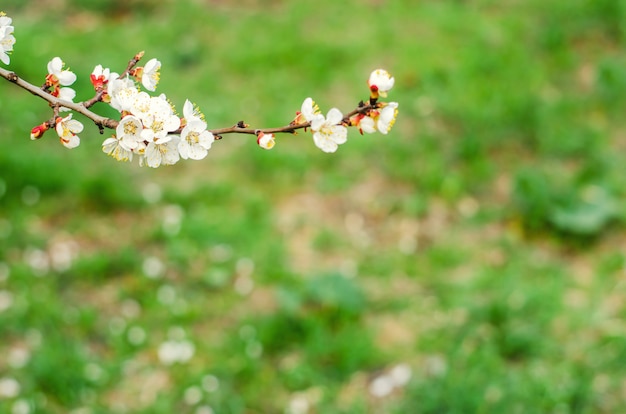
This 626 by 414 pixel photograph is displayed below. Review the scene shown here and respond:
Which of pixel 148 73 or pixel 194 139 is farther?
pixel 148 73

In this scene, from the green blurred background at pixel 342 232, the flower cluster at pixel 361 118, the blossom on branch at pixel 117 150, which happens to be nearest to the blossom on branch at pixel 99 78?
the blossom on branch at pixel 117 150

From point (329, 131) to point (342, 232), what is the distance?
2590mm

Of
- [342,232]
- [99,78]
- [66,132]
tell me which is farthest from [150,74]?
[342,232]

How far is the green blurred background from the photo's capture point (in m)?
3.10

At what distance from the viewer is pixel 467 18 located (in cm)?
543

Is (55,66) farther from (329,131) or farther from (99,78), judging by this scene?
(329,131)

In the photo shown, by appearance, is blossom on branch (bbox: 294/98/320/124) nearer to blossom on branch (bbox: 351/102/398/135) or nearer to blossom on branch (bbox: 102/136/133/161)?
blossom on branch (bbox: 351/102/398/135)

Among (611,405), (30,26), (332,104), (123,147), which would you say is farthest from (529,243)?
(30,26)

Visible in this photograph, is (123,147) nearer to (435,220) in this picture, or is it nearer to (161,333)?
(161,333)

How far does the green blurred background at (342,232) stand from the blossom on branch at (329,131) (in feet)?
5.63

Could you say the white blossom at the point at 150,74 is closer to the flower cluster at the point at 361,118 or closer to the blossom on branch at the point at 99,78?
the blossom on branch at the point at 99,78

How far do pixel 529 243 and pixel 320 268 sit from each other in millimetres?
1127

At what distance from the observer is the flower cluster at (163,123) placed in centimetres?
134

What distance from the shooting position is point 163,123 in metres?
1.34
